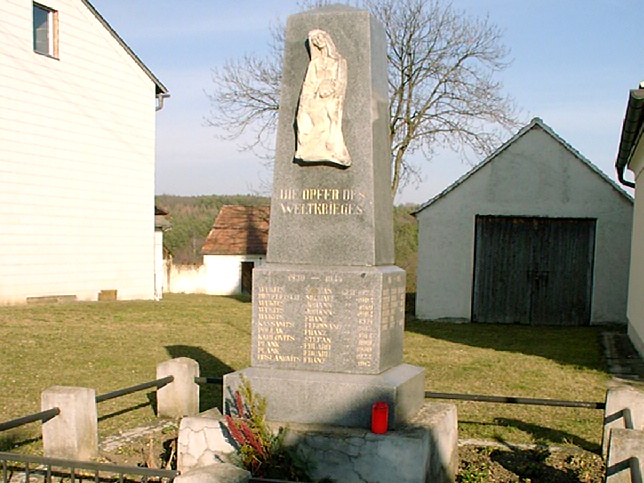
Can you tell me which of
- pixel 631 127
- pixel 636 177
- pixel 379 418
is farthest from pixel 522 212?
pixel 379 418

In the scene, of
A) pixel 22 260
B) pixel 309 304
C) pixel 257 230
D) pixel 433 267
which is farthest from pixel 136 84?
pixel 309 304

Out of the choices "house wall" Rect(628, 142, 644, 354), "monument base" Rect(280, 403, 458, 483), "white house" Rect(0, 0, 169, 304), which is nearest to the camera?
"monument base" Rect(280, 403, 458, 483)

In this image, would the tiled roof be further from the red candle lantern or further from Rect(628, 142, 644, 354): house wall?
the red candle lantern

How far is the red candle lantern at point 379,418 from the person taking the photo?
15.6 feet

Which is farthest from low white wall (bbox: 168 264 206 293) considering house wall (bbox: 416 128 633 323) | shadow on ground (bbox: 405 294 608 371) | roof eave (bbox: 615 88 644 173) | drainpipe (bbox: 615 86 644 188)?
roof eave (bbox: 615 88 644 173)

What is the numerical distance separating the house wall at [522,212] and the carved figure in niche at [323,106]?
42.2 ft

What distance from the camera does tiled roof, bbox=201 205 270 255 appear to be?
32.6 m

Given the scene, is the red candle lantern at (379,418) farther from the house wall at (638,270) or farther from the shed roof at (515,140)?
the shed roof at (515,140)

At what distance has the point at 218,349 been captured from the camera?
1216 cm

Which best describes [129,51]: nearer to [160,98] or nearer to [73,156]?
[160,98]

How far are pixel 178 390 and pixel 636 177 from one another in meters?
11.4

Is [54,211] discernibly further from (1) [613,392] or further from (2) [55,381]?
(1) [613,392]

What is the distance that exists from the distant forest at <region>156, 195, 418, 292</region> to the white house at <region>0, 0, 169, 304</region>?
25.7 ft

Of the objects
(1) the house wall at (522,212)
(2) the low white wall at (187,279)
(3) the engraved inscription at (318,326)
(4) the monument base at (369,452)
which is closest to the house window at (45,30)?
(1) the house wall at (522,212)
